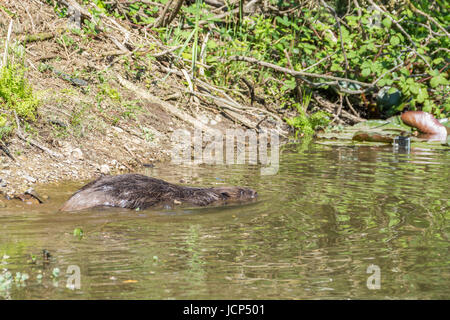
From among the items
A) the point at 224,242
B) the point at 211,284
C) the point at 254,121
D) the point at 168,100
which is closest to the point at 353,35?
the point at 254,121

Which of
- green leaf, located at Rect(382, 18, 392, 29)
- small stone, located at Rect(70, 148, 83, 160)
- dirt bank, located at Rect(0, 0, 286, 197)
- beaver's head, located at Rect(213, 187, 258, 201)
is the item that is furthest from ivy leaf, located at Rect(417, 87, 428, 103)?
small stone, located at Rect(70, 148, 83, 160)

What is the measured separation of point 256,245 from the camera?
4.48m

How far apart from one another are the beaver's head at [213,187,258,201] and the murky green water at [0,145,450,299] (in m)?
0.15

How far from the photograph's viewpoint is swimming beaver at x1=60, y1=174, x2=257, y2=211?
5395 millimetres

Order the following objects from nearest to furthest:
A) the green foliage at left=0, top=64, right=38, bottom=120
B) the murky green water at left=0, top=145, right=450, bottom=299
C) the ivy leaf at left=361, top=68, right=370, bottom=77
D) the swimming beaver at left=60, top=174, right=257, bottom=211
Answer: the murky green water at left=0, top=145, right=450, bottom=299
the swimming beaver at left=60, top=174, right=257, bottom=211
the green foliage at left=0, top=64, right=38, bottom=120
the ivy leaf at left=361, top=68, right=370, bottom=77

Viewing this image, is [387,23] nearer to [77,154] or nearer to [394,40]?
[394,40]

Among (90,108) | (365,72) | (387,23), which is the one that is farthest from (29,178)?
(387,23)

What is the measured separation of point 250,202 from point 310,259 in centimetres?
191

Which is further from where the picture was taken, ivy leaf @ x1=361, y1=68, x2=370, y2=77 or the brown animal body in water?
the brown animal body in water

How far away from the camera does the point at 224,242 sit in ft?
14.9

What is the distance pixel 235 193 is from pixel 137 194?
999 millimetres

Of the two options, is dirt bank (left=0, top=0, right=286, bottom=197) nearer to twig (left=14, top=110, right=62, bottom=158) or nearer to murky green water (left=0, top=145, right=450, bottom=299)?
twig (left=14, top=110, right=62, bottom=158)

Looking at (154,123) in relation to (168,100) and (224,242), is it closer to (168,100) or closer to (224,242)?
(168,100)
